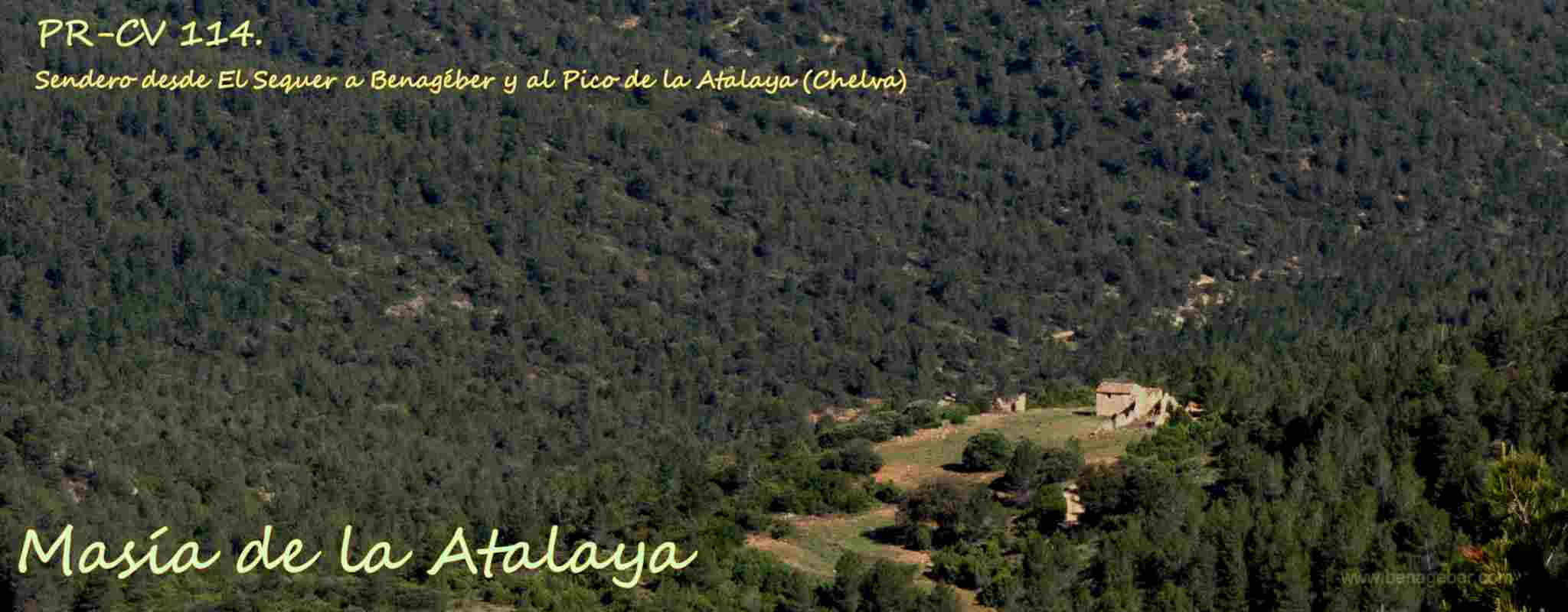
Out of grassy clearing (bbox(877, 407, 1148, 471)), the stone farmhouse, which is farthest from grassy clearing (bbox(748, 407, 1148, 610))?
the stone farmhouse

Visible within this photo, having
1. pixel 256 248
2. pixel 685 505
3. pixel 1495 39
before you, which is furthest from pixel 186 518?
pixel 1495 39

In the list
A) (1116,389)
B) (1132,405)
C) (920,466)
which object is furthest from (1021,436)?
(1116,389)

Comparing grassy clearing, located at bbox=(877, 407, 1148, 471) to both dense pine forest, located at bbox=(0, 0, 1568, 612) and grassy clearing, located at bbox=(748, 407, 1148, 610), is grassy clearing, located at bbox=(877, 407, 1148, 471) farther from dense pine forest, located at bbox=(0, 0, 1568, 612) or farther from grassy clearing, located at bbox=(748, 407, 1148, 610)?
dense pine forest, located at bbox=(0, 0, 1568, 612)

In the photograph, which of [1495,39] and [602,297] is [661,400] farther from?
[1495,39]

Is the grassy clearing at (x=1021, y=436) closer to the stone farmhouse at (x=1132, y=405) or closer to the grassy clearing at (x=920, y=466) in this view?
the grassy clearing at (x=920, y=466)

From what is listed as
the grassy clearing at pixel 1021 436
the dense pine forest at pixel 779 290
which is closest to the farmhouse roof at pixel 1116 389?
the grassy clearing at pixel 1021 436

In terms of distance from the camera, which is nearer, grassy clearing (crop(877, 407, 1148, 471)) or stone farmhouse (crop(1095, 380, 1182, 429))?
grassy clearing (crop(877, 407, 1148, 471))

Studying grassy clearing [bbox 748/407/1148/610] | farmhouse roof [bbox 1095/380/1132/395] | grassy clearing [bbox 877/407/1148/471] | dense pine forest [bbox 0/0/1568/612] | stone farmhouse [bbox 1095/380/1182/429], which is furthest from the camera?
farmhouse roof [bbox 1095/380/1132/395]

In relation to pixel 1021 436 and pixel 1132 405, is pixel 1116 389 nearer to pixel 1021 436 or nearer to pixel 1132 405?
pixel 1132 405

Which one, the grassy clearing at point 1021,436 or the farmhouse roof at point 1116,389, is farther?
the farmhouse roof at point 1116,389
